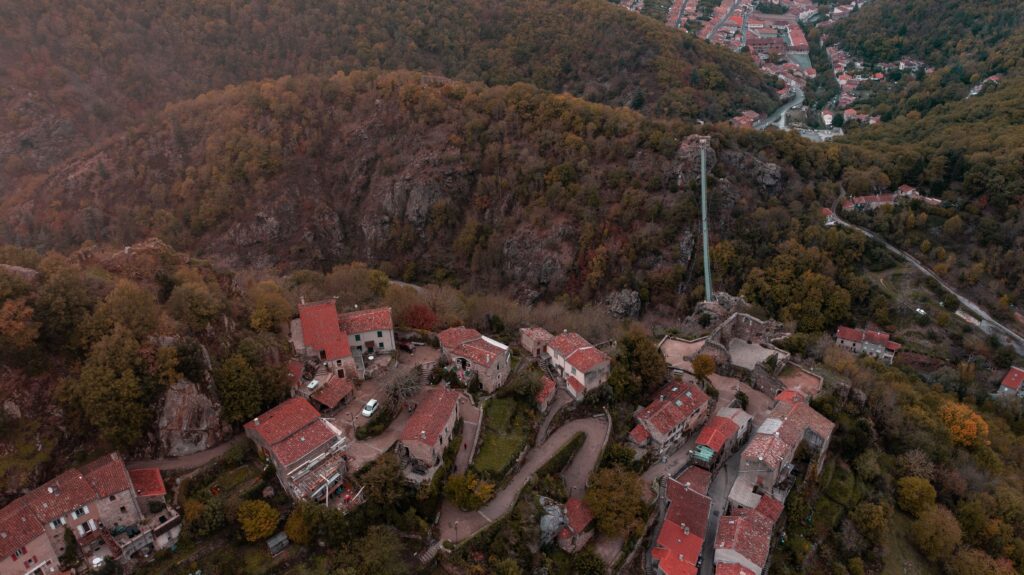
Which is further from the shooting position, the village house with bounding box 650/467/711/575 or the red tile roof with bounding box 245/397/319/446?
the village house with bounding box 650/467/711/575

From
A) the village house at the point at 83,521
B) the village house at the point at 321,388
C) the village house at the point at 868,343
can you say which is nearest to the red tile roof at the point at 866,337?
the village house at the point at 868,343

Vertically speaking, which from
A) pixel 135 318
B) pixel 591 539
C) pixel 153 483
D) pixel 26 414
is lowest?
pixel 591 539

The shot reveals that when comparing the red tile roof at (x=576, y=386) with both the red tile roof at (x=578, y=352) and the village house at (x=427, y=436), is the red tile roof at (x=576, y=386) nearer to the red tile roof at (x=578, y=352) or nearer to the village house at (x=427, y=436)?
the red tile roof at (x=578, y=352)

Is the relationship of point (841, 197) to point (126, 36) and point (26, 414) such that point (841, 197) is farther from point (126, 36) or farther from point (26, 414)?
point (126, 36)

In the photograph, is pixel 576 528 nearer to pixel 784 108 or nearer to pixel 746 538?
pixel 746 538

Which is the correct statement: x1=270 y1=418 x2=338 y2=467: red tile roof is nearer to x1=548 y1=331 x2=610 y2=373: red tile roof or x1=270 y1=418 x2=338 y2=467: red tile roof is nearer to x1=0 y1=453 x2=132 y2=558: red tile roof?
x1=0 y1=453 x2=132 y2=558: red tile roof

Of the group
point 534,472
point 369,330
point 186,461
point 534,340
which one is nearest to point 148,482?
point 186,461

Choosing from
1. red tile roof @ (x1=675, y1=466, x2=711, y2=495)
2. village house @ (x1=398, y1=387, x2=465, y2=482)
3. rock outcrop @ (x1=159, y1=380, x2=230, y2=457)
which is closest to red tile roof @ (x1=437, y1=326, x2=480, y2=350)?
village house @ (x1=398, y1=387, x2=465, y2=482)

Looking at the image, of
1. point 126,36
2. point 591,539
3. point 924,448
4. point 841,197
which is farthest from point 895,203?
point 126,36
